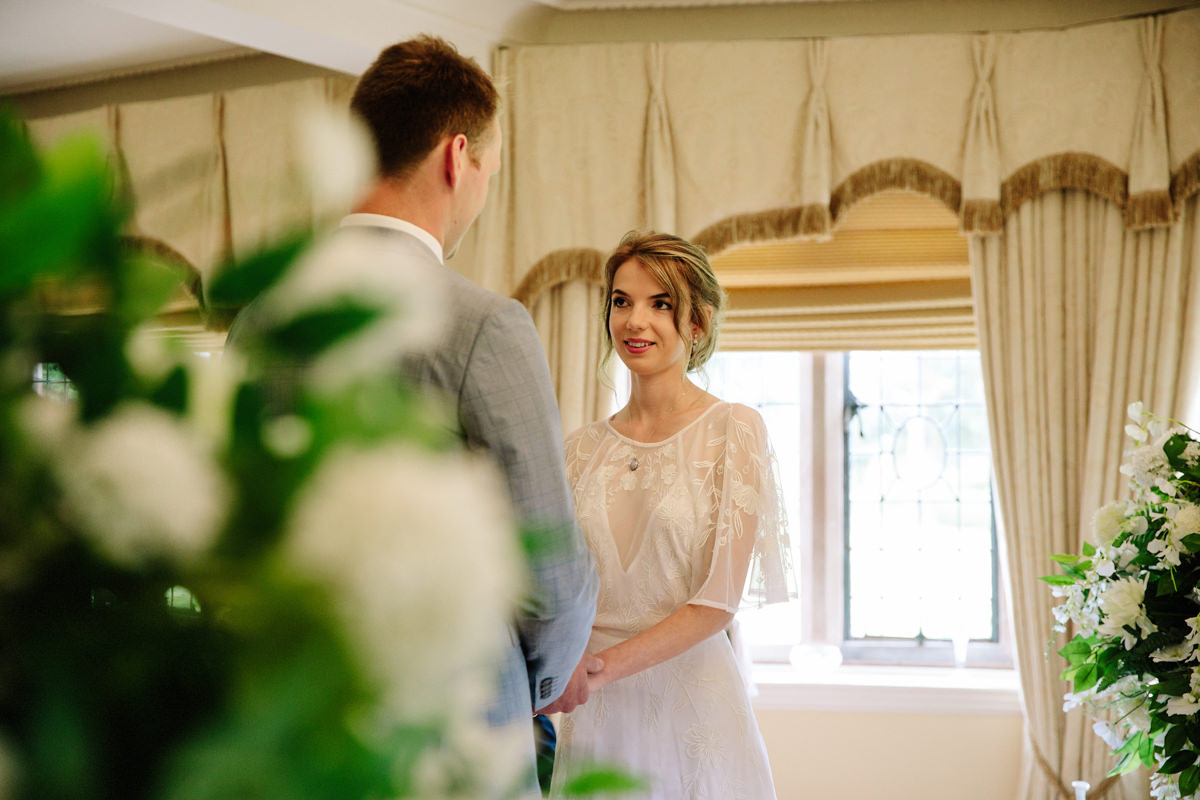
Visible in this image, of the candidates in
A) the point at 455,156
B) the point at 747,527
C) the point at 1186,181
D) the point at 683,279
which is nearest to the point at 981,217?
the point at 1186,181

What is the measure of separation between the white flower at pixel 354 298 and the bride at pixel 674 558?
172 centimetres

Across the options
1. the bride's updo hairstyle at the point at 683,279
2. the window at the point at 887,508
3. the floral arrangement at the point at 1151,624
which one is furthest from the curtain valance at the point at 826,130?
the floral arrangement at the point at 1151,624

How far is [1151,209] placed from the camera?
3.44 meters

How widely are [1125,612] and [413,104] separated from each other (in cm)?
155

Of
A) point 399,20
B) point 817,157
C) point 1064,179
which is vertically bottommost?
point 1064,179

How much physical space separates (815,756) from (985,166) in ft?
7.38

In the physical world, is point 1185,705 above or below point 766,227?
below

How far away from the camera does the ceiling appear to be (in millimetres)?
3418

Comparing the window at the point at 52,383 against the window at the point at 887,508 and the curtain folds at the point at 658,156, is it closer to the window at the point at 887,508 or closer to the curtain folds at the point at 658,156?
the curtain folds at the point at 658,156

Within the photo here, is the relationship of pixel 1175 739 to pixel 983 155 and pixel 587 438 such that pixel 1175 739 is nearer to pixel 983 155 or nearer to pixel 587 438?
pixel 587 438

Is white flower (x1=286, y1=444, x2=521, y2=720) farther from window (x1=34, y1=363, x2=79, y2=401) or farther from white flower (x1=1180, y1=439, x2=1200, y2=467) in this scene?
white flower (x1=1180, y1=439, x2=1200, y2=467)

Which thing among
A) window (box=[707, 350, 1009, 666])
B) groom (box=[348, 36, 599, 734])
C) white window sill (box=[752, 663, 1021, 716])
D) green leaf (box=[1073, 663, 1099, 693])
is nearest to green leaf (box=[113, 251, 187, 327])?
groom (box=[348, 36, 599, 734])

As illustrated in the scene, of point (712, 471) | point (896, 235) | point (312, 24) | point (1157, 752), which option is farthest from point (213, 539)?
point (896, 235)

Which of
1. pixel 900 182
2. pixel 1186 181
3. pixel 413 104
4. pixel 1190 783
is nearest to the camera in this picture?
pixel 413 104
